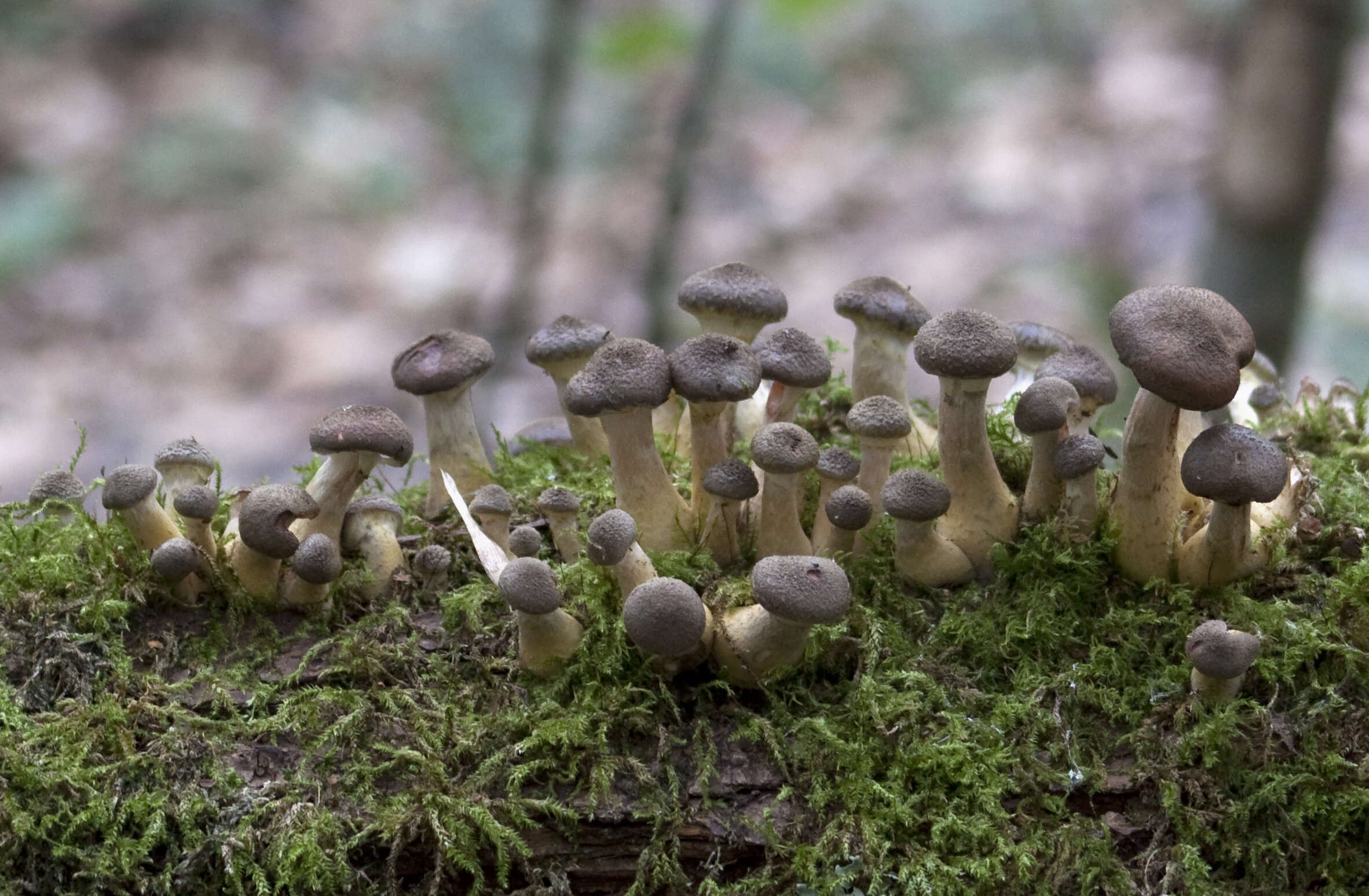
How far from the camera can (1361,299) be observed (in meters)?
8.92

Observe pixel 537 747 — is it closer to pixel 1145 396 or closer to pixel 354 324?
pixel 1145 396

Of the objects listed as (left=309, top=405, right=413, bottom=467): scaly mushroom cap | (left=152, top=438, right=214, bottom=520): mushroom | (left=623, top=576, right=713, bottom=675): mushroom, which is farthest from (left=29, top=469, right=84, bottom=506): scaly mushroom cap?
(left=623, top=576, right=713, bottom=675): mushroom

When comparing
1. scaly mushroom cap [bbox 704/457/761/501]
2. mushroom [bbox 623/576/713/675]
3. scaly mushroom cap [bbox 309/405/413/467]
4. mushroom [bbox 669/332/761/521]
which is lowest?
mushroom [bbox 623/576/713/675]

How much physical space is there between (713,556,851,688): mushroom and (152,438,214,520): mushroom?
1.77 meters

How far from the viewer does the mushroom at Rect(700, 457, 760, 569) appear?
9.57ft

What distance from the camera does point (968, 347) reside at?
8.94 ft

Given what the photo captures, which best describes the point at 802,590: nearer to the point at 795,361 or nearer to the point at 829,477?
the point at 829,477

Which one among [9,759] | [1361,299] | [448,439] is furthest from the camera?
[1361,299]

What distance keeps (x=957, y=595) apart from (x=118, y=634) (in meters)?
2.43

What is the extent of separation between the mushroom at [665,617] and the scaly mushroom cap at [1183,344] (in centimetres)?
120

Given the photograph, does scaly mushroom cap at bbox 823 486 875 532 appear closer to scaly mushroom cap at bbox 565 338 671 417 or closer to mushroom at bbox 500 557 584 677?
scaly mushroom cap at bbox 565 338 671 417

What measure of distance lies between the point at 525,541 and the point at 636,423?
476 mm

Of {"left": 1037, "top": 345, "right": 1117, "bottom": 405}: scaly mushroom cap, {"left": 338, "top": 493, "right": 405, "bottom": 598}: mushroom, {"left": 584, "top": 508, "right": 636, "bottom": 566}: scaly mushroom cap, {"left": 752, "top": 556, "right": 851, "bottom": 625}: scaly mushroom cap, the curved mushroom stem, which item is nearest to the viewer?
{"left": 752, "top": 556, "right": 851, "bottom": 625}: scaly mushroom cap

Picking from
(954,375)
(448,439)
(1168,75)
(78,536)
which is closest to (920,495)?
(954,375)
